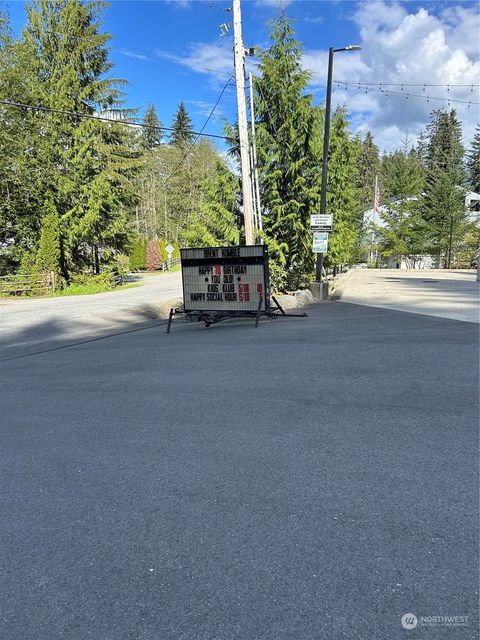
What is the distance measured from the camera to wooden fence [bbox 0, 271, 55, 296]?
22.5 meters

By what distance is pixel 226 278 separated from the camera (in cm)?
1127

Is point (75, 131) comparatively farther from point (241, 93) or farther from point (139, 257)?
point (139, 257)

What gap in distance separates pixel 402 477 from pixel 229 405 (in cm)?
214

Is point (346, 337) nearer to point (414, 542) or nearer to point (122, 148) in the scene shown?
point (414, 542)

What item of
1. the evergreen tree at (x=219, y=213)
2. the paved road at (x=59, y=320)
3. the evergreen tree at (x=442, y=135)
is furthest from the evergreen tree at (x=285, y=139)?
the evergreen tree at (x=442, y=135)

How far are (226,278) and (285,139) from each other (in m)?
8.93

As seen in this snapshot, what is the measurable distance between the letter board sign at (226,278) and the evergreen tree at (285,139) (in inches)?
263

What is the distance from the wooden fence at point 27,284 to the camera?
2245 cm

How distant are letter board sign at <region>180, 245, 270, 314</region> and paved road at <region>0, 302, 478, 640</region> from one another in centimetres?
530

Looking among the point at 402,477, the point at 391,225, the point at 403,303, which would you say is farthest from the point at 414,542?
the point at 391,225

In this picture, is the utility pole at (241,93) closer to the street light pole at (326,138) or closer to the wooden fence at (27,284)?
the street light pole at (326,138)


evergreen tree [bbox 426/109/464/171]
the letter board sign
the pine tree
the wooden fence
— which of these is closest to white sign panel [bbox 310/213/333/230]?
the letter board sign

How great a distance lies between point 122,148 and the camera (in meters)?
27.8

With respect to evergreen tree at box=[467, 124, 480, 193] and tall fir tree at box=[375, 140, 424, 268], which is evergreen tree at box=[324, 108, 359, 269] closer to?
tall fir tree at box=[375, 140, 424, 268]
